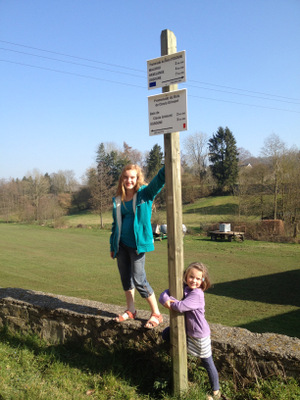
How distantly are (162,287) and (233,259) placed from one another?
7.27 meters

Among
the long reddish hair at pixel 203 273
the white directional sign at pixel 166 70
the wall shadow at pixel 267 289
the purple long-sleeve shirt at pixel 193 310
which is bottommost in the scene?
the wall shadow at pixel 267 289

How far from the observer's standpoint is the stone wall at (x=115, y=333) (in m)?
2.84

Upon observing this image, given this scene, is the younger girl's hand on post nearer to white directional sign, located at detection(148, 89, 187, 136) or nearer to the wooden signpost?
the wooden signpost

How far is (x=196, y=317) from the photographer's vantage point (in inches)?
119

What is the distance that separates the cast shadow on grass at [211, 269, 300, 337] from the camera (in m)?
7.60

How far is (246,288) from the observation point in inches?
462

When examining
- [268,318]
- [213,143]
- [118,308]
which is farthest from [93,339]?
[213,143]

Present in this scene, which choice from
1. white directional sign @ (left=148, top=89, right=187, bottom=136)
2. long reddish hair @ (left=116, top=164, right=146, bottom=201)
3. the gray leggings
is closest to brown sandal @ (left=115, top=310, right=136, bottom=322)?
the gray leggings

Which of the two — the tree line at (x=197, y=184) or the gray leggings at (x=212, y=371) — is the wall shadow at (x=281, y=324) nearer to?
the gray leggings at (x=212, y=371)

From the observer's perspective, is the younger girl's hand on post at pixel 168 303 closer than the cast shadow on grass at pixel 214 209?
Yes

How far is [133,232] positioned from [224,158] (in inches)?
2155

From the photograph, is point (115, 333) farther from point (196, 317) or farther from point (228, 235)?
point (228, 235)

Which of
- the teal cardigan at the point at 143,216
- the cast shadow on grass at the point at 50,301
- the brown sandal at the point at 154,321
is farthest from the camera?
the cast shadow on grass at the point at 50,301

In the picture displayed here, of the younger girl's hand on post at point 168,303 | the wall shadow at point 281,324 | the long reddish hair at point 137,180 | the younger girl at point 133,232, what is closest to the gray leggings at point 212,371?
the younger girl's hand on post at point 168,303
